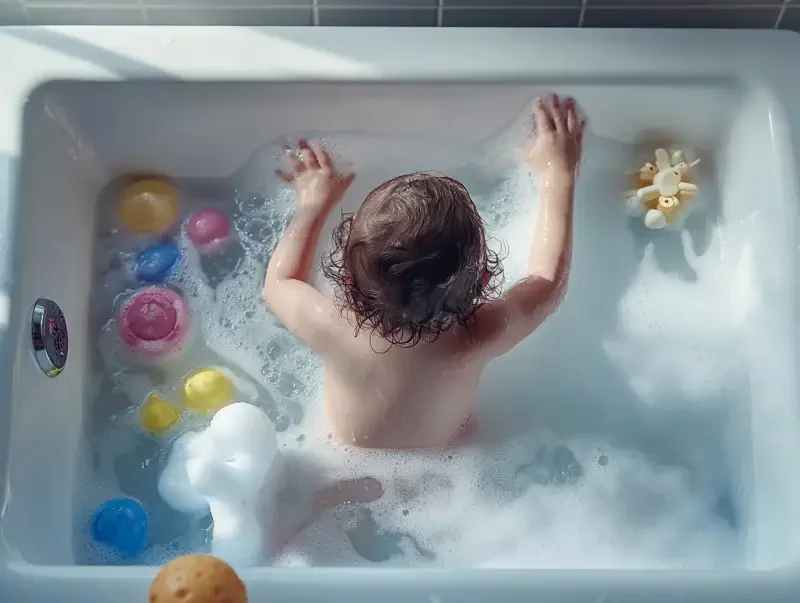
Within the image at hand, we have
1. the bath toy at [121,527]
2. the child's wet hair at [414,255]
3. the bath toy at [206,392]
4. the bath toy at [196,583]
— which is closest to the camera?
the bath toy at [196,583]

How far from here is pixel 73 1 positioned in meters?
1.20

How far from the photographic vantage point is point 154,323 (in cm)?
127

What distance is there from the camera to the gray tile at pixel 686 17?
47.9 inches

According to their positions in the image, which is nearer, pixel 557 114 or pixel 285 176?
pixel 557 114

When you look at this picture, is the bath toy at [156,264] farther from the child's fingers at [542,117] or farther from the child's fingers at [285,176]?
the child's fingers at [542,117]

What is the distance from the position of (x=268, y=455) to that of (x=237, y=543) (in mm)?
117

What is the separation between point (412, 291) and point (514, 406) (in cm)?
43

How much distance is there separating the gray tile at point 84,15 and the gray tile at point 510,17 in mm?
435

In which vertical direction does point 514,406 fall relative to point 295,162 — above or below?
below

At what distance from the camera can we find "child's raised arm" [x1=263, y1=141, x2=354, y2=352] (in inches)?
43.7

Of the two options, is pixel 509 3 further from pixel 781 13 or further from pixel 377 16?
pixel 781 13

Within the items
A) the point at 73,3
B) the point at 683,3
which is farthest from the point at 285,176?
the point at 683,3

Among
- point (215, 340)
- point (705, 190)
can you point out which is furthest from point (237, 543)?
point (705, 190)

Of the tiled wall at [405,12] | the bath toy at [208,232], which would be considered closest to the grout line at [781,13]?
the tiled wall at [405,12]
